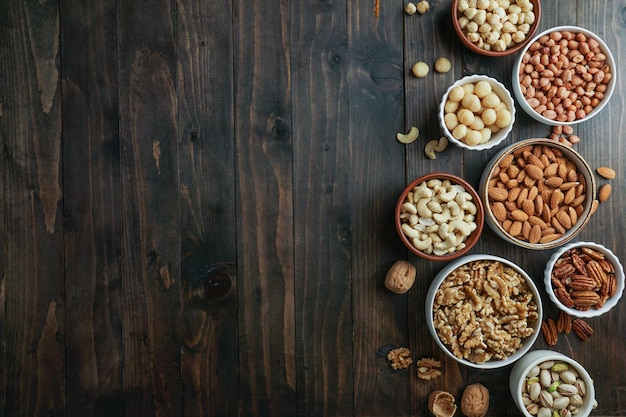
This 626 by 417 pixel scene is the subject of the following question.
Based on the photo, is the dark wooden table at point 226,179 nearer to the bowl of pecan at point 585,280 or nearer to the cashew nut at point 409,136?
the cashew nut at point 409,136

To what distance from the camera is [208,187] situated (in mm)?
1289

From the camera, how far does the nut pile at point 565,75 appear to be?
1.23 metres

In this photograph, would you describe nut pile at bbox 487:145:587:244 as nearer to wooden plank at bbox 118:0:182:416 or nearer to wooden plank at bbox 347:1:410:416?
wooden plank at bbox 347:1:410:416

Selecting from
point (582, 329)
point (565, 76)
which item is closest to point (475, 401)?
point (582, 329)

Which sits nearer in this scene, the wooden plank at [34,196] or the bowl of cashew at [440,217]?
the bowl of cashew at [440,217]

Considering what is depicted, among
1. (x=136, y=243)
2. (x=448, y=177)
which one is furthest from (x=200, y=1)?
(x=448, y=177)

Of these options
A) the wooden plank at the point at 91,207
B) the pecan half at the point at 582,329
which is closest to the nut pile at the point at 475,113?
the pecan half at the point at 582,329

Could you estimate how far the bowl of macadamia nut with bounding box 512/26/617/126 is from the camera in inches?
48.4

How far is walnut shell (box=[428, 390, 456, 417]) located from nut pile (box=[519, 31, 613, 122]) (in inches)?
27.4

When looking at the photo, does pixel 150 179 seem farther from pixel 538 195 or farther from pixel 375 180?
pixel 538 195

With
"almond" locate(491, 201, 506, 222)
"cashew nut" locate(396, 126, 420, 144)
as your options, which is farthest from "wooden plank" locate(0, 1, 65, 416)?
"almond" locate(491, 201, 506, 222)

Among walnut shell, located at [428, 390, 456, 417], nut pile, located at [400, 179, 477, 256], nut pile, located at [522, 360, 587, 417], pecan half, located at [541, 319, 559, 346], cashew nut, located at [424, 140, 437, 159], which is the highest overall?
cashew nut, located at [424, 140, 437, 159]

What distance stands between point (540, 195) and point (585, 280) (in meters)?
0.22

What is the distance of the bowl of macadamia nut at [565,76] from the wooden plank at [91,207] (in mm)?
983
